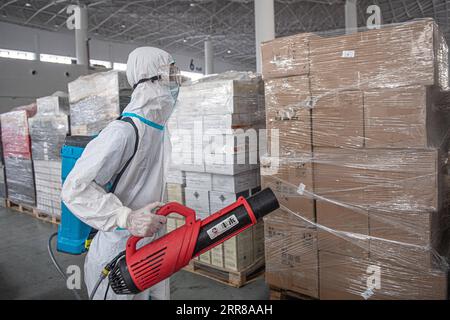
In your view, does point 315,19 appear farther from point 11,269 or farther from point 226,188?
point 11,269

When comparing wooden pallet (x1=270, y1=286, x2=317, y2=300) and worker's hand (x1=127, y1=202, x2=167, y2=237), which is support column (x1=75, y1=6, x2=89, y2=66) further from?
worker's hand (x1=127, y1=202, x2=167, y2=237)

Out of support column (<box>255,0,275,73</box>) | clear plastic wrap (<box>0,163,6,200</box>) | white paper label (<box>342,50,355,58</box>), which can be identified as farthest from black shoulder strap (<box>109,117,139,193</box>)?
clear plastic wrap (<box>0,163,6,200</box>)

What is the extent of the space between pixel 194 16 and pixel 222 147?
8.23 meters

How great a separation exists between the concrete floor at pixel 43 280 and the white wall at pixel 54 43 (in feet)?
30.0

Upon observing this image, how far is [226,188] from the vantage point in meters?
3.13

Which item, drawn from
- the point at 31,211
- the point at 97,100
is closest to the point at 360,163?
the point at 97,100

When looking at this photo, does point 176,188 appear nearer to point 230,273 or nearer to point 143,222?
point 230,273

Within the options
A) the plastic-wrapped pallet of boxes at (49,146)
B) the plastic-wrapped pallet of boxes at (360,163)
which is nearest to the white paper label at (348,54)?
the plastic-wrapped pallet of boxes at (360,163)

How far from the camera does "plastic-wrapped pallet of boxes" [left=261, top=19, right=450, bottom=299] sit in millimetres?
2119

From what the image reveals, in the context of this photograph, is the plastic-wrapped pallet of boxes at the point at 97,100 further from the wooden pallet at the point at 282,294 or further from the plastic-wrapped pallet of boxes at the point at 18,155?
the wooden pallet at the point at 282,294

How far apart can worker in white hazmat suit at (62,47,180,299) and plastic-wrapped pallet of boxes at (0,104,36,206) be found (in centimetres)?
462

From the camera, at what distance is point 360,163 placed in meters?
2.31
